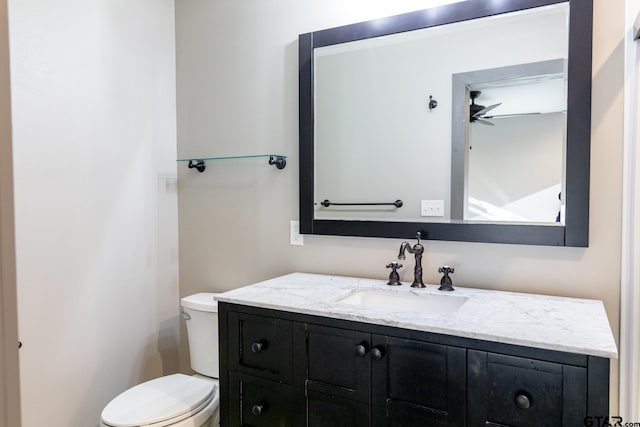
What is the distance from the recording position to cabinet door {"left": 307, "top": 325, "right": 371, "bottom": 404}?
1.29 m

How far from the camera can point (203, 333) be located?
2088 mm

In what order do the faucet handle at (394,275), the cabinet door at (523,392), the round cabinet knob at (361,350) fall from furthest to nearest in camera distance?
1. the faucet handle at (394,275)
2. the round cabinet knob at (361,350)
3. the cabinet door at (523,392)

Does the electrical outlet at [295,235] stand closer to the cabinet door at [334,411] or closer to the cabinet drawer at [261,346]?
the cabinet drawer at [261,346]

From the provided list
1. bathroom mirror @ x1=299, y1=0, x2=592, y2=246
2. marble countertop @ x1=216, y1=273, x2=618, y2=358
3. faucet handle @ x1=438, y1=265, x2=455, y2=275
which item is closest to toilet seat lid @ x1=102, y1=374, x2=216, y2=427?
marble countertop @ x1=216, y1=273, x2=618, y2=358

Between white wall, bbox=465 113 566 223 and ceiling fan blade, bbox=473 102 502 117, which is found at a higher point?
ceiling fan blade, bbox=473 102 502 117

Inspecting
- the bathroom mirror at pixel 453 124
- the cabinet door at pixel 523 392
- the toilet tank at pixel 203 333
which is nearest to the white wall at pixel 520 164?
the bathroom mirror at pixel 453 124

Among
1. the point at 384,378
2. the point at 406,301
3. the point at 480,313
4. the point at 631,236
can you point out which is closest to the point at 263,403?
the point at 384,378

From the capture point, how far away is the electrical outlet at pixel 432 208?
175cm

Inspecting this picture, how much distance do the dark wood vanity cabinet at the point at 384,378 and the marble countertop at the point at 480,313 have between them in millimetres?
28

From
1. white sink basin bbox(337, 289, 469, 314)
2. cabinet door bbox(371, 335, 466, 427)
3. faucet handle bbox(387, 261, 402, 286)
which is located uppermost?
faucet handle bbox(387, 261, 402, 286)

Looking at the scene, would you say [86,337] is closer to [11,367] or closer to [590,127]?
[11,367]

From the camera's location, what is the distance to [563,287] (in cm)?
154

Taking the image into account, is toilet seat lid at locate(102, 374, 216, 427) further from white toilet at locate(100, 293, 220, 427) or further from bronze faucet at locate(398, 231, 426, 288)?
bronze faucet at locate(398, 231, 426, 288)

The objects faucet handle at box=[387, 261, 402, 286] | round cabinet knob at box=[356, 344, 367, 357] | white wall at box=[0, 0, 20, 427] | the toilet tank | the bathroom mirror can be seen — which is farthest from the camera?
the toilet tank
